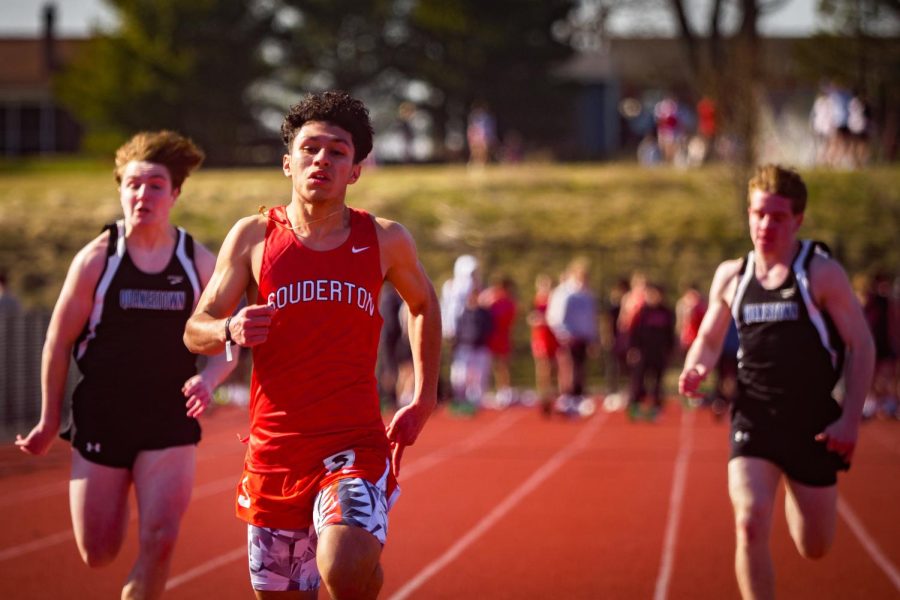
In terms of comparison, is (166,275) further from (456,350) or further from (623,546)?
(456,350)

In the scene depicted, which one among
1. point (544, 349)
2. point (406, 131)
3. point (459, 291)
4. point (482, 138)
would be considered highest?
point (406, 131)

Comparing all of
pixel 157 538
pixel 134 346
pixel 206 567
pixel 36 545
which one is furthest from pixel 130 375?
pixel 36 545

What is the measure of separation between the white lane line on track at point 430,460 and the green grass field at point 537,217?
8282mm

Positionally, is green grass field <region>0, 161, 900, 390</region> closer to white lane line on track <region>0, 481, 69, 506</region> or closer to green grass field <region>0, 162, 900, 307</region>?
green grass field <region>0, 162, 900, 307</region>

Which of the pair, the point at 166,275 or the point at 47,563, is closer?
the point at 166,275

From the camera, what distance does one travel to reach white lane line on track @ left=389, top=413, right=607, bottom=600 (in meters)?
8.15

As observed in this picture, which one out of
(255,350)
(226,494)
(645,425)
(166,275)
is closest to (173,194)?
(166,275)

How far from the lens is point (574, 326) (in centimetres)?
1952

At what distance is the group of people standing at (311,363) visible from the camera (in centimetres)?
451

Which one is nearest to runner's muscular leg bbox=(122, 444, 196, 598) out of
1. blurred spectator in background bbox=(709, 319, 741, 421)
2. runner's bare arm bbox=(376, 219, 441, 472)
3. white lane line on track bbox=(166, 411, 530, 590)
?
runner's bare arm bbox=(376, 219, 441, 472)

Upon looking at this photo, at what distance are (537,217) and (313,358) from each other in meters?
29.9

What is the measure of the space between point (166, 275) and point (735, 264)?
2.48 m

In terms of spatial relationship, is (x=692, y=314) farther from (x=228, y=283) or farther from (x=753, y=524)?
(x=228, y=283)

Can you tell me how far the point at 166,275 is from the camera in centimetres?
572
